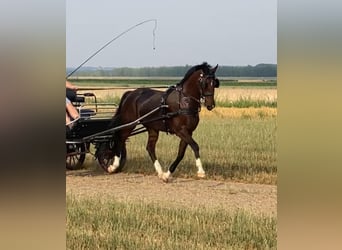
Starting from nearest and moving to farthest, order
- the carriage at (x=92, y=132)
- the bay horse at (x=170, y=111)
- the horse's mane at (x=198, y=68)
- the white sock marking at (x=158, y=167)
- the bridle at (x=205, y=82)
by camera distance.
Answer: the horse's mane at (x=198, y=68)
the bridle at (x=205, y=82)
the bay horse at (x=170, y=111)
the carriage at (x=92, y=132)
the white sock marking at (x=158, y=167)

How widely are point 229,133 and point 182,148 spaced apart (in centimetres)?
132

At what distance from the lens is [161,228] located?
8.92 feet

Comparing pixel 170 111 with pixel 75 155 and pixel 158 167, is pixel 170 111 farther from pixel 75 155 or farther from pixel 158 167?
pixel 75 155

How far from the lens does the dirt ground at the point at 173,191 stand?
355 centimetres

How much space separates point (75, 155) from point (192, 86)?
126cm

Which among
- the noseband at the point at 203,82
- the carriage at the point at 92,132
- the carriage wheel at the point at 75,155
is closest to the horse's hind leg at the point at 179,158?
the carriage at the point at 92,132

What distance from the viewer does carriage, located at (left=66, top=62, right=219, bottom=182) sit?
15.1 ft

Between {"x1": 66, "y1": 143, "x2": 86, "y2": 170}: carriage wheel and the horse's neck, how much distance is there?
1101mm

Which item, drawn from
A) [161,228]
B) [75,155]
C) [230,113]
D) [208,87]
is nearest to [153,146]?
[75,155]

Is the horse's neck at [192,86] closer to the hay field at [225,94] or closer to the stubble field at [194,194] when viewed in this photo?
the hay field at [225,94]

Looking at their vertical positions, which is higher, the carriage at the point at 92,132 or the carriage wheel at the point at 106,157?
the carriage at the point at 92,132

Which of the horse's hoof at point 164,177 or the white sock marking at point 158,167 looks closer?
the horse's hoof at point 164,177

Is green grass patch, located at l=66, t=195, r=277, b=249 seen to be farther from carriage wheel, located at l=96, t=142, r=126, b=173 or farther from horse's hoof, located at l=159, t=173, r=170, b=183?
carriage wheel, located at l=96, t=142, r=126, b=173

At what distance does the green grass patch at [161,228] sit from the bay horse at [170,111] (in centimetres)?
157
